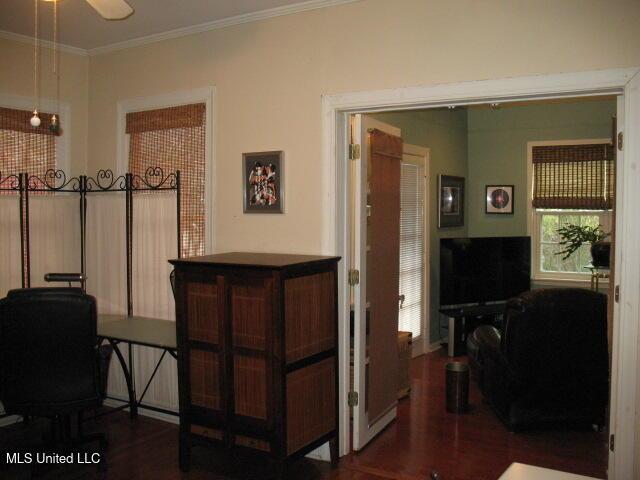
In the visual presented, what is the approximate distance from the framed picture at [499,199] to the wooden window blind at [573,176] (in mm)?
284

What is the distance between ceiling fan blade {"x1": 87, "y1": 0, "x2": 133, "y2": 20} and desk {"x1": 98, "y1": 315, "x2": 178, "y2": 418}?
1.88 m

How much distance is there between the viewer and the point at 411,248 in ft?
20.5

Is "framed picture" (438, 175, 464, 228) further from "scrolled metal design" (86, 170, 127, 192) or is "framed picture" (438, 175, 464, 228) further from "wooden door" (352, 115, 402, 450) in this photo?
"scrolled metal design" (86, 170, 127, 192)

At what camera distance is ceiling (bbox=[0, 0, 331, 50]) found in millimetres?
3662

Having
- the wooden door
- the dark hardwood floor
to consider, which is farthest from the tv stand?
the wooden door

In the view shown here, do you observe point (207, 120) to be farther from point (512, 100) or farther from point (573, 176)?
point (573, 176)

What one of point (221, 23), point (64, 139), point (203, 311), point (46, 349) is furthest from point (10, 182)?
point (203, 311)

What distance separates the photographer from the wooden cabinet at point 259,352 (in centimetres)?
311

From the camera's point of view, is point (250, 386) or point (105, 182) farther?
point (105, 182)

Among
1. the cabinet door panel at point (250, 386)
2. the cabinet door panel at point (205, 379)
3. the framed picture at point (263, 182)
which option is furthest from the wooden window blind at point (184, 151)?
the cabinet door panel at point (250, 386)

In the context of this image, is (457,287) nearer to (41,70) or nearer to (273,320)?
(273,320)

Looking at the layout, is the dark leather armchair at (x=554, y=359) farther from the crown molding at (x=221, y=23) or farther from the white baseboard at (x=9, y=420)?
the white baseboard at (x=9, y=420)

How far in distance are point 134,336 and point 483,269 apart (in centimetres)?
417

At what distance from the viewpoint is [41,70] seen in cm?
451
